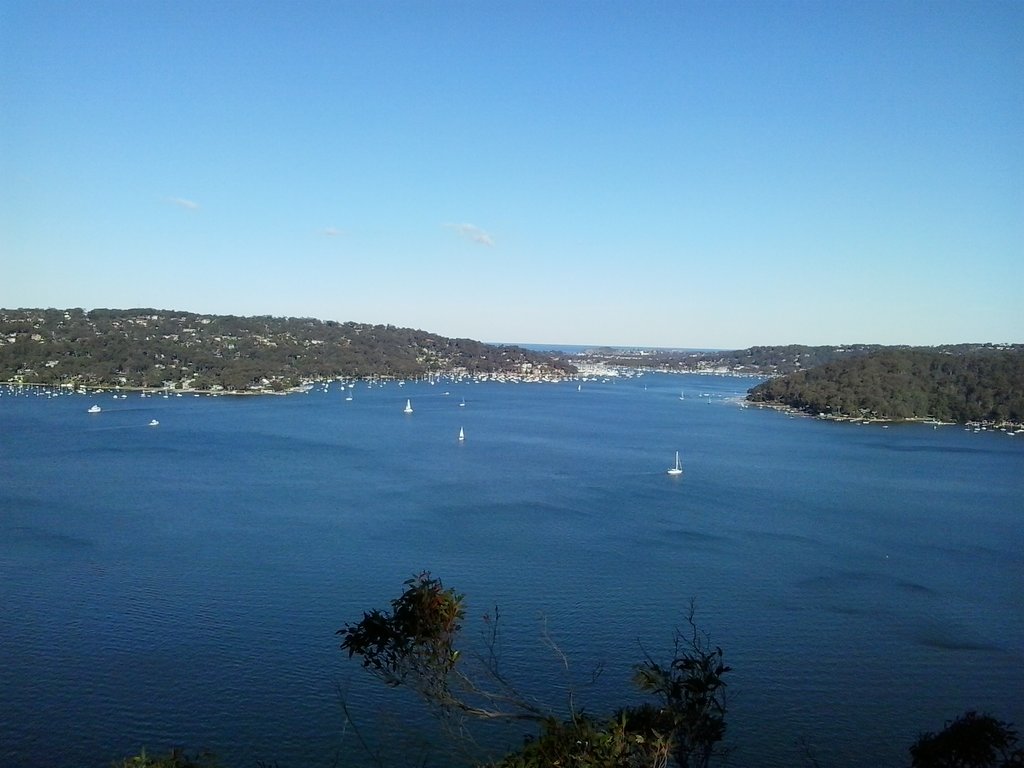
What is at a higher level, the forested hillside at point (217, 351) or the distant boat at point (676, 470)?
the forested hillside at point (217, 351)

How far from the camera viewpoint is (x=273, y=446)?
1791 centimetres

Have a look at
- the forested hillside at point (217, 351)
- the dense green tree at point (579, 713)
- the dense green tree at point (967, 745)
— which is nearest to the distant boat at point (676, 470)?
the dense green tree at point (967, 745)

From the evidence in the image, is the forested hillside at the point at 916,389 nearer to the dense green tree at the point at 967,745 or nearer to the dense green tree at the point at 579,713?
the dense green tree at the point at 967,745

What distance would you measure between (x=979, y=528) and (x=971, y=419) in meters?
17.3

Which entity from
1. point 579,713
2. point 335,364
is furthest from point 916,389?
point 579,713

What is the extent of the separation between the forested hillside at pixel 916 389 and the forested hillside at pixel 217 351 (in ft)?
67.8

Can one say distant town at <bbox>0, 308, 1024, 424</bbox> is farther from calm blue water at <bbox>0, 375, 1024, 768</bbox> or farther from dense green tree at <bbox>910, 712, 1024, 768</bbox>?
dense green tree at <bbox>910, 712, 1024, 768</bbox>

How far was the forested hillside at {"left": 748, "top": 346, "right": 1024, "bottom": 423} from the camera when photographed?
27250mm

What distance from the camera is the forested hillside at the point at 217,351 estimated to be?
32344 millimetres

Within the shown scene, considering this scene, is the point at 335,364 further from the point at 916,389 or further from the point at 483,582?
the point at 483,582

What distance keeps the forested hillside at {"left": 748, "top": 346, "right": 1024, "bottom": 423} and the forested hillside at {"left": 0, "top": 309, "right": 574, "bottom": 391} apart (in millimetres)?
20651

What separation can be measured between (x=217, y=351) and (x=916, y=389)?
1143 inches

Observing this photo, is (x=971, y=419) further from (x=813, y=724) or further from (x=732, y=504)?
(x=813, y=724)

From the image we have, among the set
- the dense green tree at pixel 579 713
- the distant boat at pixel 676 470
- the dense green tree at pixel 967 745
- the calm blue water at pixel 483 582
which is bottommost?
the calm blue water at pixel 483 582
